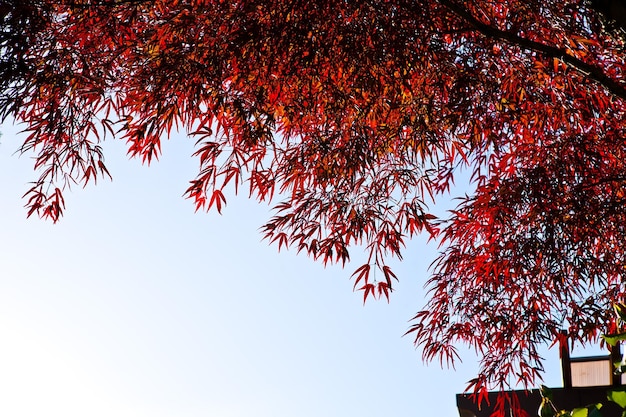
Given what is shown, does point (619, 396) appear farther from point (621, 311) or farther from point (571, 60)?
point (571, 60)

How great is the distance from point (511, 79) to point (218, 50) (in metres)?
1.96

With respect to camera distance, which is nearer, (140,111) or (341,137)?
(140,111)

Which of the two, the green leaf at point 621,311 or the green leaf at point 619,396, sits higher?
the green leaf at point 621,311

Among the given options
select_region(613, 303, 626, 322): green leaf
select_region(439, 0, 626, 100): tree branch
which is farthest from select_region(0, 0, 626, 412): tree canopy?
select_region(613, 303, 626, 322): green leaf

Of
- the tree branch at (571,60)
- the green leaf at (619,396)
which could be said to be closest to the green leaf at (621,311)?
the green leaf at (619,396)

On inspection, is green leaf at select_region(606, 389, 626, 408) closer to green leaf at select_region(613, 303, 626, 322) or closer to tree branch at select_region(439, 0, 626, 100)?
green leaf at select_region(613, 303, 626, 322)

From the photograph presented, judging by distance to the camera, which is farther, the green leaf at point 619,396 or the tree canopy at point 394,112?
the tree canopy at point 394,112

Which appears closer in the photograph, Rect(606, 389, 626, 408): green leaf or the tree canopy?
Rect(606, 389, 626, 408): green leaf

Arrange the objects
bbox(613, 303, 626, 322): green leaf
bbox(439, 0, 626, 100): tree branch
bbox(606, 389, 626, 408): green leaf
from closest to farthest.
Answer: bbox(606, 389, 626, 408): green leaf
bbox(613, 303, 626, 322): green leaf
bbox(439, 0, 626, 100): tree branch

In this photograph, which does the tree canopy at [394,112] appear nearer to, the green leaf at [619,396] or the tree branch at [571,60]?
the tree branch at [571,60]

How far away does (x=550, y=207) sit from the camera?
16.2 ft

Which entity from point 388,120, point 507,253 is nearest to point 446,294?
point 507,253

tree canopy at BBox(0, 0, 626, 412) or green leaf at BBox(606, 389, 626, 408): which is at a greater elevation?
tree canopy at BBox(0, 0, 626, 412)

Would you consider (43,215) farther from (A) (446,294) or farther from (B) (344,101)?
(A) (446,294)
